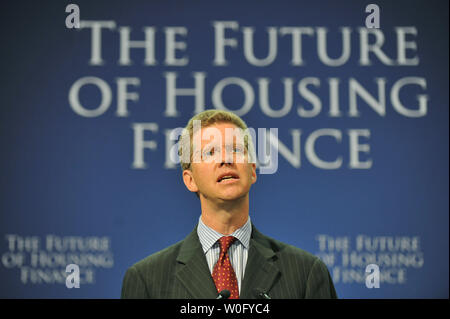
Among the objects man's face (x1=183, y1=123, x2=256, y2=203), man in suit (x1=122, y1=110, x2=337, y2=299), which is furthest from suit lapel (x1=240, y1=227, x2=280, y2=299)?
man's face (x1=183, y1=123, x2=256, y2=203)

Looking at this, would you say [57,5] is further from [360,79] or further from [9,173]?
[360,79]

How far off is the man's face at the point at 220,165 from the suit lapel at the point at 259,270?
168 millimetres

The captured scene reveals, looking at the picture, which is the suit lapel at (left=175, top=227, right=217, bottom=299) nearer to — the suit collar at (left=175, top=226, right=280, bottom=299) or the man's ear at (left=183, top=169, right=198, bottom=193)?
the suit collar at (left=175, top=226, right=280, bottom=299)

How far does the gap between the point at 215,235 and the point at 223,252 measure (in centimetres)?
6

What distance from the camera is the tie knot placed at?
5.50 feet

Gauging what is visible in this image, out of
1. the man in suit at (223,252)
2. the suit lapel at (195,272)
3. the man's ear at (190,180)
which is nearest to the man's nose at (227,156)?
the man in suit at (223,252)

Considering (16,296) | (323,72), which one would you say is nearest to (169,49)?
(323,72)

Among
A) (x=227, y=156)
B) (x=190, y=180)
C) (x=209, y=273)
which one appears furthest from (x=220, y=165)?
(x=209, y=273)

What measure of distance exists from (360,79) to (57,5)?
2.03 m

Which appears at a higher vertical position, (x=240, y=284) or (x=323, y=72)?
(x=323, y=72)

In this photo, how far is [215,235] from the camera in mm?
1705

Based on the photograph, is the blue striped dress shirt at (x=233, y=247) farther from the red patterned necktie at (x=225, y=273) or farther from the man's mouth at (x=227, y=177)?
the man's mouth at (x=227, y=177)

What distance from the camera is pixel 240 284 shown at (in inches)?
63.7
